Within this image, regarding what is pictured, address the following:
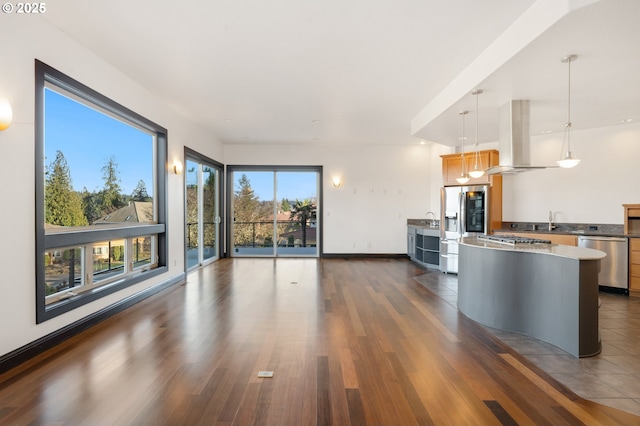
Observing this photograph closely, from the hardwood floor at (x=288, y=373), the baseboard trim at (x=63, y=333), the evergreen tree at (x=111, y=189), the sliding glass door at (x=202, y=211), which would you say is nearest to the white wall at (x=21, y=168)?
the baseboard trim at (x=63, y=333)

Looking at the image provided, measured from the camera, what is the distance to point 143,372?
2.57 m

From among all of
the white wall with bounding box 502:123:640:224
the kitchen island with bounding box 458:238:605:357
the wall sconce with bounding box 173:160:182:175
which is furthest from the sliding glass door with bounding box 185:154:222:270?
the white wall with bounding box 502:123:640:224

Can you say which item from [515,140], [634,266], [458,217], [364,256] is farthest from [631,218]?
[364,256]

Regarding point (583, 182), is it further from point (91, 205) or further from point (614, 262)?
point (91, 205)

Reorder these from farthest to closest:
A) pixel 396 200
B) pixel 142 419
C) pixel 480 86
A: pixel 396 200 → pixel 480 86 → pixel 142 419

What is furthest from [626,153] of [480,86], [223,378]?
[223,378]

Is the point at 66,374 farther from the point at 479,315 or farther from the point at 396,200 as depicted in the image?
the point at 396,200

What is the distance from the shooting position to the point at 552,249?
340 cm

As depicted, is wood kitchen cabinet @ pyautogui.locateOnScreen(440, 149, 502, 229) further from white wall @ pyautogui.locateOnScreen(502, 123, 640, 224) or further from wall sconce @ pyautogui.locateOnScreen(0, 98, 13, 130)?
wall sconce @ pyautogui.locateOnScreen(0, 98, 13, 130)

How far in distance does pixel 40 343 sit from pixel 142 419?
1.65m

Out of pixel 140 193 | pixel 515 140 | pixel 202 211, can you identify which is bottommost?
pixel 202 211

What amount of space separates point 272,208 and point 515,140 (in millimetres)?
5748

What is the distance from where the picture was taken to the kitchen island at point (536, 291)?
9.55ft

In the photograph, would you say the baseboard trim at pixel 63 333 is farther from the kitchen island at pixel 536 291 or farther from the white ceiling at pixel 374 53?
the kitchen island at pixel 536 291
